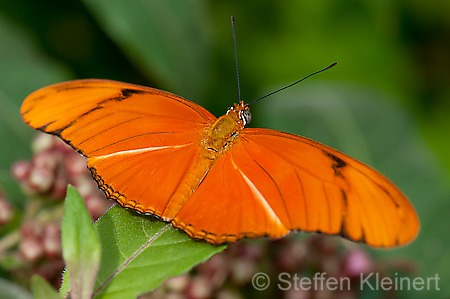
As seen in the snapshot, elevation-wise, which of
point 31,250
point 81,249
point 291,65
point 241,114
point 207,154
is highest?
point 291,65

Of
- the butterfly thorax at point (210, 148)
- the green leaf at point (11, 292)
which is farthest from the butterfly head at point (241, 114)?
the green leaf at point (11, 292)

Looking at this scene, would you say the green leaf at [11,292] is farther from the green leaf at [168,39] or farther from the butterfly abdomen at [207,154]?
the green leaf at [168,39]

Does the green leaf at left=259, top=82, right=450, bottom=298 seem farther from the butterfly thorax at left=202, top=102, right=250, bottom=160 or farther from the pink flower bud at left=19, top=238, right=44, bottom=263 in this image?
the pink flower bud at left=19, top=238, right=44, bottom=263

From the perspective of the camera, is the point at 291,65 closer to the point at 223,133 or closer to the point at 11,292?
the point at 223,133

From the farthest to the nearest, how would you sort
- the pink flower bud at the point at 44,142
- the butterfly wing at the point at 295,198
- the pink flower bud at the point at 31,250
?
the pink flower bud at the point at 44,142 < the pink flower bud at the point at 31,250 < the butterfly wing at the point at 295,198

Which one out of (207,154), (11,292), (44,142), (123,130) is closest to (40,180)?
(44,142)

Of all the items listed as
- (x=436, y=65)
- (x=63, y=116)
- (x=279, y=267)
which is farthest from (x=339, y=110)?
(x=63, y=116)
